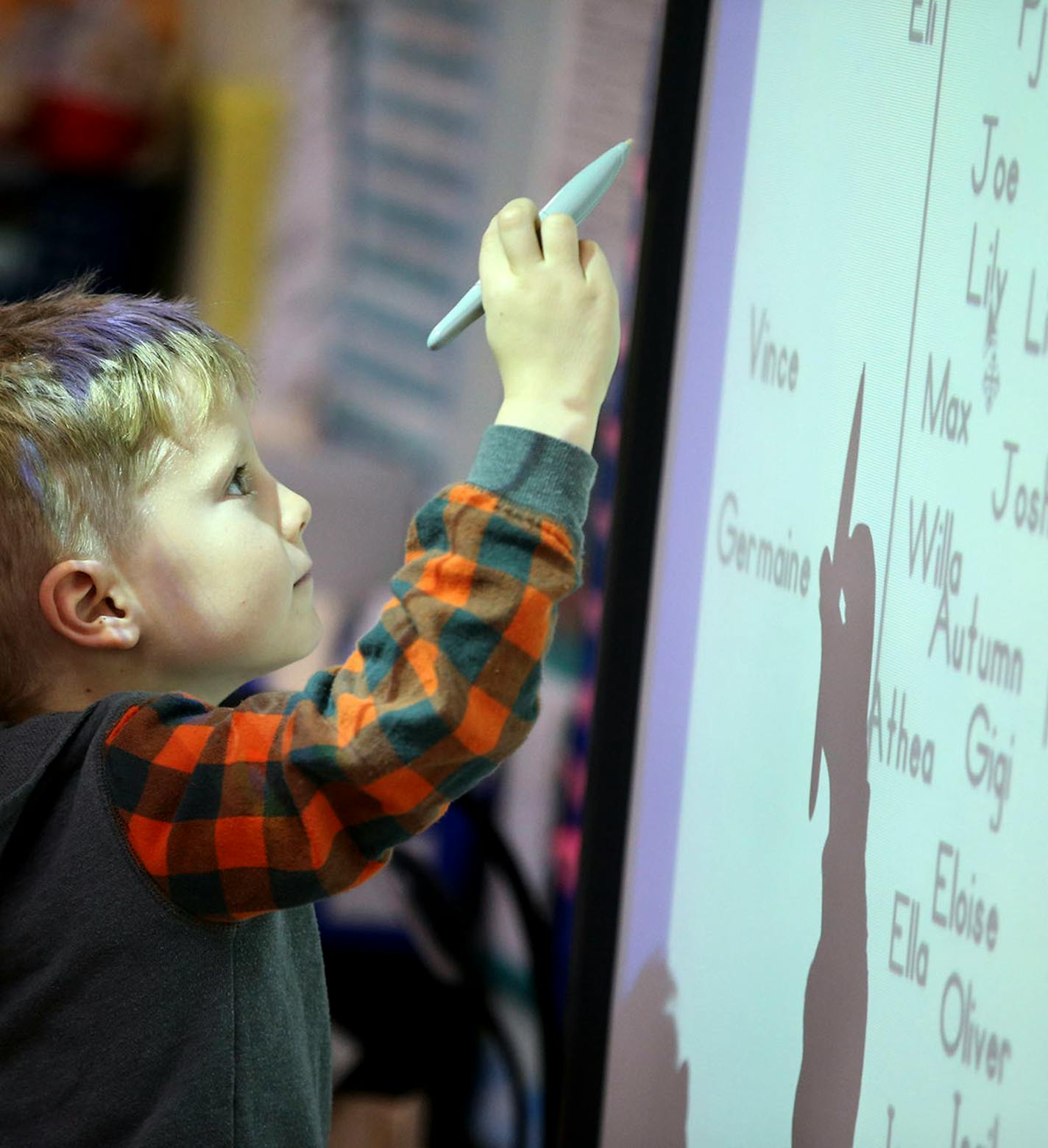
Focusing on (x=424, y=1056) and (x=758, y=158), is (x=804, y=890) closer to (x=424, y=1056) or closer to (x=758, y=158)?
(x=758, y=158)

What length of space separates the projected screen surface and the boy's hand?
0.46 feet

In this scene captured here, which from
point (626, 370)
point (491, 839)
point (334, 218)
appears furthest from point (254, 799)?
point (334, 218)

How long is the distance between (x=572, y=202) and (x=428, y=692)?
23 centimetres

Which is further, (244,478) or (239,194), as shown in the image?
(239,194)

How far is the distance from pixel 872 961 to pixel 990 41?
0.40 m

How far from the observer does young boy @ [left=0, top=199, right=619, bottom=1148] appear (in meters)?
0.62

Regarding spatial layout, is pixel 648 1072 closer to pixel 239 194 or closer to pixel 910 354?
pixel 910 354

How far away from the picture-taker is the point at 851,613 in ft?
2.39

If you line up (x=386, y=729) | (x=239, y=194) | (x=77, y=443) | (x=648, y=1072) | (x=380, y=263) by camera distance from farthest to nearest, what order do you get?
(x=239, y=194) → (x=380, y=263) → (x=648, y=1072) → (x=77, y=443) → (x=386, y=729)

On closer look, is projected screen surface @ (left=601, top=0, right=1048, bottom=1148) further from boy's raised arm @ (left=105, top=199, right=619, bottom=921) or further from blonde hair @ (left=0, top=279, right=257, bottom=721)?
blonde hair @ (left=0, top=279, right=257, bottom=721)

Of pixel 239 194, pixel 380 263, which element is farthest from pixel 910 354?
pixel 239 194

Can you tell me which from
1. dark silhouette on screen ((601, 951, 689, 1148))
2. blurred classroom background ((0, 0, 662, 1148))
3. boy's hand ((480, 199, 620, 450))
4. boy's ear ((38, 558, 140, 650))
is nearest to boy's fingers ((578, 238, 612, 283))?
boy's hand ((480, 199, 620, 450))

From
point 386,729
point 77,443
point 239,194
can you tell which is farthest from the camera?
point 239,194

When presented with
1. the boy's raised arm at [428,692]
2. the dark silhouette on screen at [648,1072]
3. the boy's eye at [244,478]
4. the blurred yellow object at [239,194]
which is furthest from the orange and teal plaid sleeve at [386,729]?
the blurred yellow object at [239,194]
